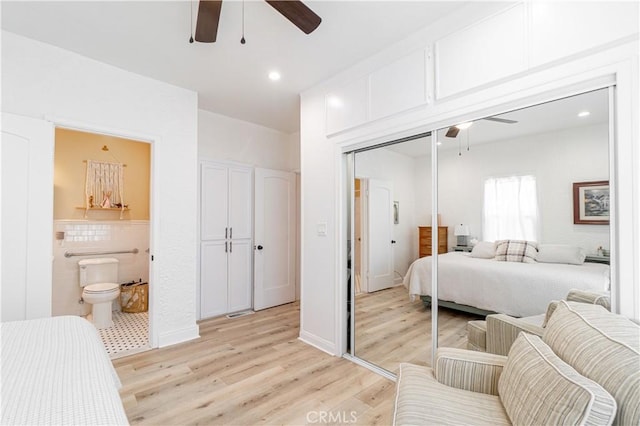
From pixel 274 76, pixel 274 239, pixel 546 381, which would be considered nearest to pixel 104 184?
pixel 274 239

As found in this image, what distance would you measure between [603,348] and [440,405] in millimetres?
620

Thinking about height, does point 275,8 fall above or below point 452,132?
above

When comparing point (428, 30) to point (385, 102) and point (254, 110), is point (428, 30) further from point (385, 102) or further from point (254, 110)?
point (254, 110)

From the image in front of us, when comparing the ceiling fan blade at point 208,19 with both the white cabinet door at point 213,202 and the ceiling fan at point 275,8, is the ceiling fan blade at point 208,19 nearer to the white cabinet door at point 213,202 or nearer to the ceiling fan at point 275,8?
the ceiling fan at point 275,8

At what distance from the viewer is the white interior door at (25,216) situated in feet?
7.20

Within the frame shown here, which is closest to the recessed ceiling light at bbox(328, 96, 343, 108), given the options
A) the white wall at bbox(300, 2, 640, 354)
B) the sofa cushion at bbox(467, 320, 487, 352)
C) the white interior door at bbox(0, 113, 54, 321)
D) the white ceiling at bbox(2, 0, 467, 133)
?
the white wall at bbox(300, 2, 640, 354)

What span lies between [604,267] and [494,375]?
830 millimetres

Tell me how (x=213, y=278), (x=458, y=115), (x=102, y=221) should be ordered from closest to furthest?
(x=458, y=115) < (x=213, y=278) < (x=102, y=221)

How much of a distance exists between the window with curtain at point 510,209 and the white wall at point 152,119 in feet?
9.21

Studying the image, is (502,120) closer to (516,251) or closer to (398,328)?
(516,251)

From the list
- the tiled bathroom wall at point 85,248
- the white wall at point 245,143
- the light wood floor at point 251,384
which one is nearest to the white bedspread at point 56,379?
the light wood floor at point 251,384

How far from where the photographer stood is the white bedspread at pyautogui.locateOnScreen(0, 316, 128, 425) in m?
0.84

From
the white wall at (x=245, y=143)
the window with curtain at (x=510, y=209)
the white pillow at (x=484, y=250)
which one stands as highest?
the white wall at (x=245, y=143)

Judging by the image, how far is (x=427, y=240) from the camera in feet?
7.70
